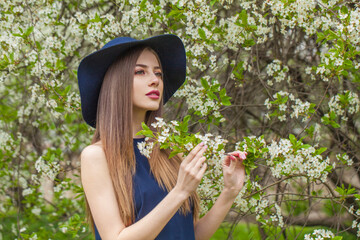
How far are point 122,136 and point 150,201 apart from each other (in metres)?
0.29

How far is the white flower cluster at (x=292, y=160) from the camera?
2.09 meters

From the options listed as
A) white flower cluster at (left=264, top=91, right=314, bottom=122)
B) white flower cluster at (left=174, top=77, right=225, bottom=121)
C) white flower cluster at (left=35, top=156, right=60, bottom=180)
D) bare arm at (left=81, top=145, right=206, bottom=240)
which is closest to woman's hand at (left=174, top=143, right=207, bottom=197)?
bare arm at (left=81, top=145, right=206, bottom=240)

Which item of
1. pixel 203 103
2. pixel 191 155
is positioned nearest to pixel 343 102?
pixel 203 103

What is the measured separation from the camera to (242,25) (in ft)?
8.50

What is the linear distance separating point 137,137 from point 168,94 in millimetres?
392

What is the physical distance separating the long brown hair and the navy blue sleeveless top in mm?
24

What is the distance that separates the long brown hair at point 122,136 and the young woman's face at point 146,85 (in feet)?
0.10

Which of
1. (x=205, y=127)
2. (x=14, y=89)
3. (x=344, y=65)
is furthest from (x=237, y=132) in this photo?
(x=14, y=89)

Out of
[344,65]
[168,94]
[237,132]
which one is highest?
[344,65]

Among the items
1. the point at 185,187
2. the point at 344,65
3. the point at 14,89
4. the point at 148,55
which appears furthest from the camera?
the point at 14,89

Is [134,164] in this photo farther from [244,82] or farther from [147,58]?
[244,82]

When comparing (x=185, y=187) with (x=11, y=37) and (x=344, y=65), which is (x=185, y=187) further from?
(x=11, y=37)

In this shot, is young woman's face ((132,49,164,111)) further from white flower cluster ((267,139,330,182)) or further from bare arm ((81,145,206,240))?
white flower cluster ((267,139,330,182))

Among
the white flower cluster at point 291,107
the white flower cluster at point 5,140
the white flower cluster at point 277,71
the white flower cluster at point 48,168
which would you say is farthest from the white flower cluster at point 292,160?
the white flower cluster at point 5,140
